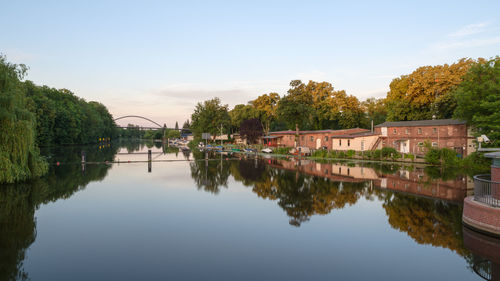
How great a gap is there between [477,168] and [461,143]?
8.58 m

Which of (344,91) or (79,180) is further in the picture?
(344,91)

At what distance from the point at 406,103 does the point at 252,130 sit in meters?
35.9

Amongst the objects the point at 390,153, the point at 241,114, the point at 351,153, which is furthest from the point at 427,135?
the point at 241,114

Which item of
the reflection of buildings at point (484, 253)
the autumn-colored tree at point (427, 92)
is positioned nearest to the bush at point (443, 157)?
the autumn-colored tree at point (427, 92)

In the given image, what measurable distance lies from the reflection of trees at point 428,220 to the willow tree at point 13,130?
87.0 feet

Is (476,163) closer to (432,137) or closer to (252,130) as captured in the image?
(432,137)

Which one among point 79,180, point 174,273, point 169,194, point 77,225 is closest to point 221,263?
point 174,273

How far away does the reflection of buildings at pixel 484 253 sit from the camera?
32.6 ft

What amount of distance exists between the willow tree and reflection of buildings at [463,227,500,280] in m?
28.6

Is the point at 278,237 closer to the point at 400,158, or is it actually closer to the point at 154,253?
the point at 154,253

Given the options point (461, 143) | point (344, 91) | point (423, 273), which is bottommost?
point (423, 273)

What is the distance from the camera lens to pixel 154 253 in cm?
1128

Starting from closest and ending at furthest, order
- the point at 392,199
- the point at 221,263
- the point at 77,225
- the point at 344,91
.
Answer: the point at 221,263, the point at 77,225, the point at 392,199, the point at 344,91

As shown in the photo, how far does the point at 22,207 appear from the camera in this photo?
57.9 ft
